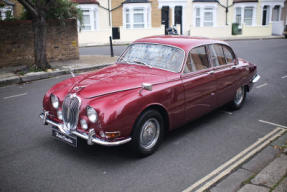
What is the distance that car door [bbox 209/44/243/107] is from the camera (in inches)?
234

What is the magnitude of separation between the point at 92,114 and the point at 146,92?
35.2 inches

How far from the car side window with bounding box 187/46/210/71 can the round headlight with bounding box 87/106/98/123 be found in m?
2.10

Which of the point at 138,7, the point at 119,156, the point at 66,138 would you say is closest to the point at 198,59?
the point at 119,156

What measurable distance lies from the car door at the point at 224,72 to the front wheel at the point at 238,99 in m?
0.33

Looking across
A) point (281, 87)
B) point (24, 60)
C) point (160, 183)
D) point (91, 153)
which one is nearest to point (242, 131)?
point (160, 183)

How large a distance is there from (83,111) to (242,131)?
3211 millimetres

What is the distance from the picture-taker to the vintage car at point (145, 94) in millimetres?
4105

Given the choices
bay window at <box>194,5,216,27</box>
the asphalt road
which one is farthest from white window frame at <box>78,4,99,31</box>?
the asphalt road

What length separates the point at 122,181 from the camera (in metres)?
3.95

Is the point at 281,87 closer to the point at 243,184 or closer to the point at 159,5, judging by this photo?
the point at 243,184

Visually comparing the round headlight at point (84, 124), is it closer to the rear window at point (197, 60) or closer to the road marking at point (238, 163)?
the road marking at point (238, 163)

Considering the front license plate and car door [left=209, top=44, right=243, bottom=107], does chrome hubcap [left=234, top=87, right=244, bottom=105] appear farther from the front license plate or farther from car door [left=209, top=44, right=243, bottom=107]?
the front license plate

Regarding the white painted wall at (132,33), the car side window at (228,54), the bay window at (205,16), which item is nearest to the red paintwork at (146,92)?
the car side window at (228,54)

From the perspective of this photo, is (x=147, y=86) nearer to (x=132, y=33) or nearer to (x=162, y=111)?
(x=162, y=111)
